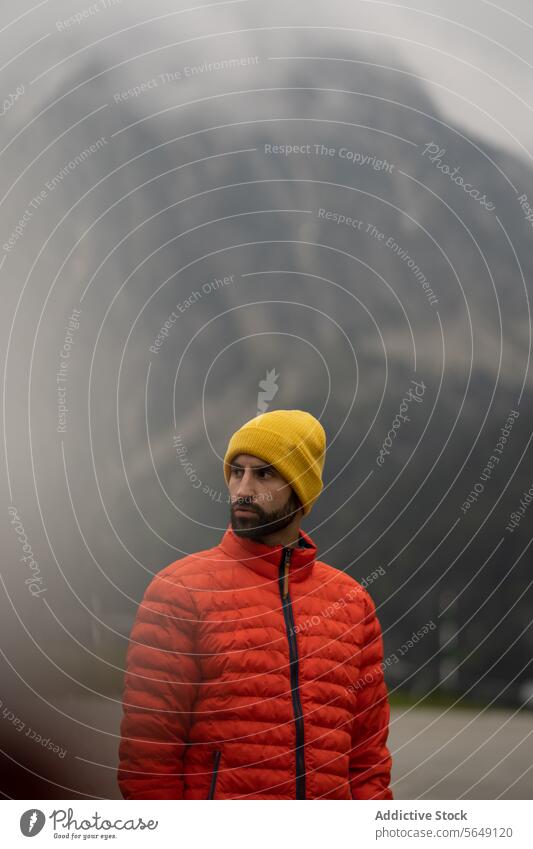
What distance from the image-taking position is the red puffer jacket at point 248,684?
4.95 ft

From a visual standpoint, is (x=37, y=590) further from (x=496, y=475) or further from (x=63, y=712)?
Result: (x=496, y=475)

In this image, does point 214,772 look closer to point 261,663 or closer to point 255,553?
point 261,663

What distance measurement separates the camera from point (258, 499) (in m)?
1.67

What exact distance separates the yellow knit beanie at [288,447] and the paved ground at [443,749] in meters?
0.67

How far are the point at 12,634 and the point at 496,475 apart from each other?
4.07 feet

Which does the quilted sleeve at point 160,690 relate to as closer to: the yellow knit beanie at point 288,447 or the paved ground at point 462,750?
the yellow knit beanie at point 288,447

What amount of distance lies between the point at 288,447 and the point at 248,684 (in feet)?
1.51

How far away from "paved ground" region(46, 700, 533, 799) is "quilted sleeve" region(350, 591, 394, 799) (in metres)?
0.22

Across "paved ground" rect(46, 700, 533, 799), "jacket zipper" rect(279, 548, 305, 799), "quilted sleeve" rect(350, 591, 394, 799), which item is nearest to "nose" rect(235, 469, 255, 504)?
"jacket zipper" rect(279, 548, 305, 799)

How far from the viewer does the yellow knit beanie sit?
168cm

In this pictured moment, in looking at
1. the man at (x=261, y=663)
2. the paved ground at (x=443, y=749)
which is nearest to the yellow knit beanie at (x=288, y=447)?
the man at (x=261, y=663)

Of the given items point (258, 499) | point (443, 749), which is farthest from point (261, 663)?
point (443, 749)

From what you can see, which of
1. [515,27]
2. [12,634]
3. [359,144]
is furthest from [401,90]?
[12,634]

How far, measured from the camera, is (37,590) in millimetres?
1915
